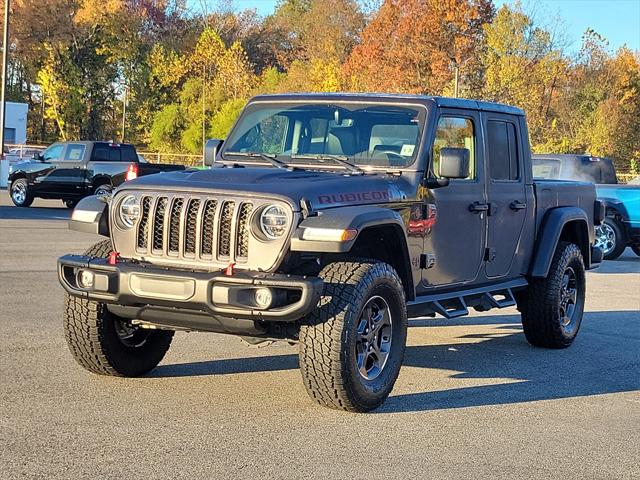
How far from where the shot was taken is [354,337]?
18.9ft

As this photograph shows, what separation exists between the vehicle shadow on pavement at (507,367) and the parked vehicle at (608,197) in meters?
8.10

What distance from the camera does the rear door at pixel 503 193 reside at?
308 inches

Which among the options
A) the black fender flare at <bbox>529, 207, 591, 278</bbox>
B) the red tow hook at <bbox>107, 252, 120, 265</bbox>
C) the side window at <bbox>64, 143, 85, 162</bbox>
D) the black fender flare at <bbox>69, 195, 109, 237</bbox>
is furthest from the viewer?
the side window at <bbox>64, 143, 85, 162</bbox>

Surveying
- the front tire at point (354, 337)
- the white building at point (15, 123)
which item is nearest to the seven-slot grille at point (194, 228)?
the front tire at point (354, 337)

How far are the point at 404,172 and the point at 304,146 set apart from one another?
807mm

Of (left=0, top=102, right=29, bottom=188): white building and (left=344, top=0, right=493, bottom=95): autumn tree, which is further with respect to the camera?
(left=0, top=102, right=29, bottom=188): white building

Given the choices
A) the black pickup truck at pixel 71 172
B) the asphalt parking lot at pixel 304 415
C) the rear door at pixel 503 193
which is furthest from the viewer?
the black pickup truck at pixel 71 172

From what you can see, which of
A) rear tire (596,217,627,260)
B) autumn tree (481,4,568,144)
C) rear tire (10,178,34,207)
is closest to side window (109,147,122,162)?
rear tire (10,178,34,207)

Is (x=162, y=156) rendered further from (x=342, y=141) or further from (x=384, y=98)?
(x=342, y=141)

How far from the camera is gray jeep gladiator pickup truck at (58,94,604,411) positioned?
5668 mm

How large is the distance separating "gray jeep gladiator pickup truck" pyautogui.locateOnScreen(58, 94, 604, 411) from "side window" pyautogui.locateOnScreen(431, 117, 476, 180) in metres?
0.02

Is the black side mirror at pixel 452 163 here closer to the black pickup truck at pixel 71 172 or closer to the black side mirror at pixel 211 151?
the black side mirror at pixel 211 151

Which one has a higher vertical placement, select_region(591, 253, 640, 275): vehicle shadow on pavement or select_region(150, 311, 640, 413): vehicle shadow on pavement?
select_region(150, 311, 640, 413): vehicle shadow on pavement

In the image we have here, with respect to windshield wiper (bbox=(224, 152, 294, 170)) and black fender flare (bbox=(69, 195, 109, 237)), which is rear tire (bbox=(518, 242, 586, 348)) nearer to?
windshield wiper (bbox=(224, 152, 294, 170))
